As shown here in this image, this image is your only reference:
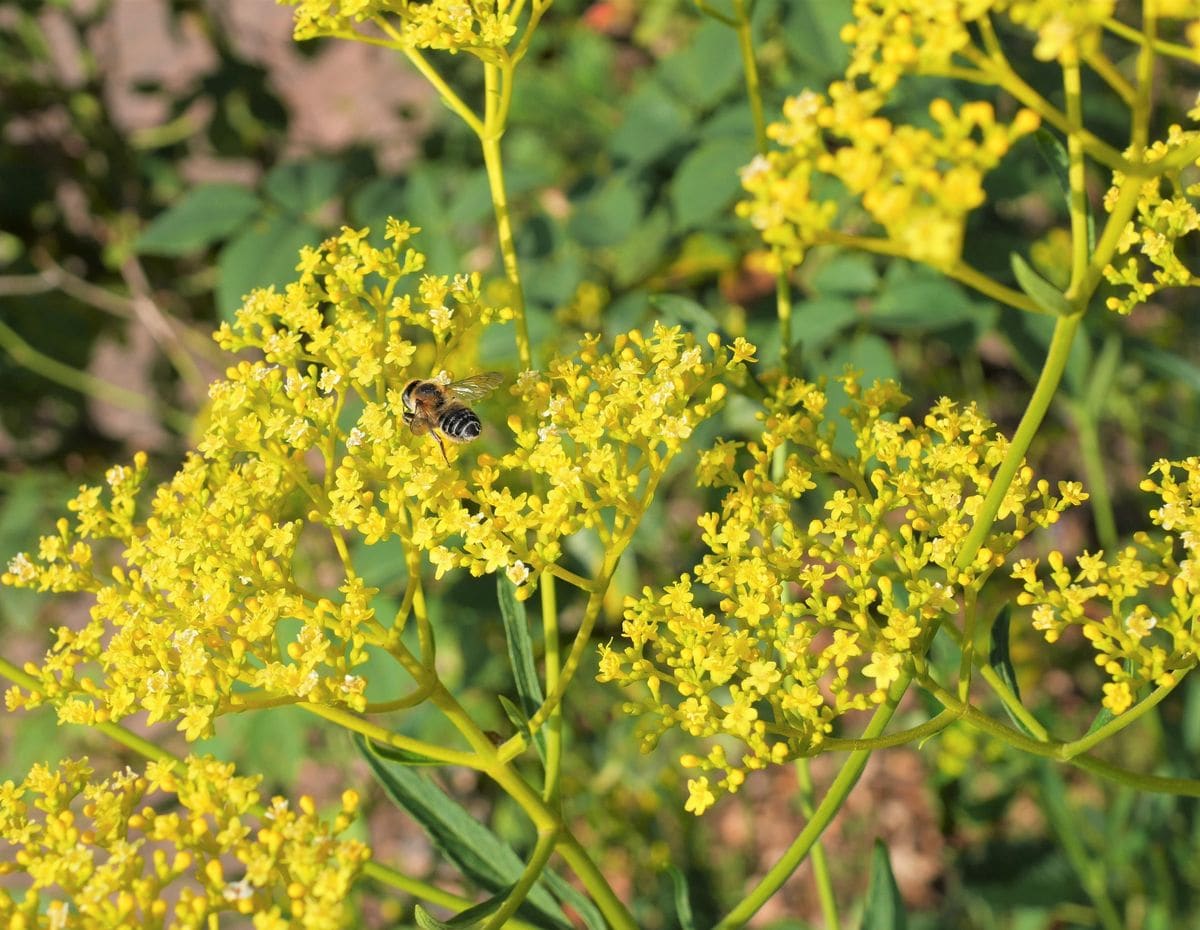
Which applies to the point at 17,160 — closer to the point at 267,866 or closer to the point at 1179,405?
the point at 267,866

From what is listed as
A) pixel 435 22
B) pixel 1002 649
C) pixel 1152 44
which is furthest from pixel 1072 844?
pixel 435 22

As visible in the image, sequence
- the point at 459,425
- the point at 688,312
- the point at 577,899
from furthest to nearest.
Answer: the point at 459,425
the point at 688,312
the point at 577,899

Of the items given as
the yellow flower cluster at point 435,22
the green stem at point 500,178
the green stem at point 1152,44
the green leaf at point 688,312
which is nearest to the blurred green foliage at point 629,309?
the green leaf at point 688,312

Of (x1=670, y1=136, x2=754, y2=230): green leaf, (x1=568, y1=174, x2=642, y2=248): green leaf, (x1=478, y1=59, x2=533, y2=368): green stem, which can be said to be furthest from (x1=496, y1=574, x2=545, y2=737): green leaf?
(x1=568, y1=174, x2=642, y2=248): green leaf

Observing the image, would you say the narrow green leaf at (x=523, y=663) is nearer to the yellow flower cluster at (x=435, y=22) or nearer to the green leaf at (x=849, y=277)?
the yellow flower cluster at (x=435, y=22)

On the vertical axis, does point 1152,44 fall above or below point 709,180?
below

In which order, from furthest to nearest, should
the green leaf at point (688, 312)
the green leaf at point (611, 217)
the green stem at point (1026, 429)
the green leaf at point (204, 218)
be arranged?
the green leaf at point (204, 218) < the green leaf at point (611, 217) < the green leaf at point (688, 312) < the green stem at point (1026, 429)

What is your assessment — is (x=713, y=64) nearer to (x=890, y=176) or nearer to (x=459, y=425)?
(x=459, y=425)
